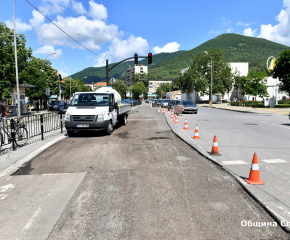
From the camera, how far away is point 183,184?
15.8ft

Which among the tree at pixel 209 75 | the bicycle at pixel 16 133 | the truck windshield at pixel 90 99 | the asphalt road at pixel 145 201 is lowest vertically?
the asphalt road at pixel 145 201

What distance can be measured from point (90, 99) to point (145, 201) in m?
9.21

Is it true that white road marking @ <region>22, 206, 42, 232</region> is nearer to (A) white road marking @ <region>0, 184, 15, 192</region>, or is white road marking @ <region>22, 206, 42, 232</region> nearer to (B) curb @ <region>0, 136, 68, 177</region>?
(A) white road marking @ <region>0, 184, 15, 192</region>

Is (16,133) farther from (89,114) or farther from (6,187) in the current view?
(6,187)

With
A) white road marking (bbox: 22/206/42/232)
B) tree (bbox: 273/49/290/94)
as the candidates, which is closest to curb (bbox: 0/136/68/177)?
white road marking (bbox: 22/206/42/232)

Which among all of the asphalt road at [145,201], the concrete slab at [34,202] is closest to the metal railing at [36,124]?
the asphalt road at [145,201]

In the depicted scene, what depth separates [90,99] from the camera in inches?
492

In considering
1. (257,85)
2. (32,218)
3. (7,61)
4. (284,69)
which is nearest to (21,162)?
(32,218)

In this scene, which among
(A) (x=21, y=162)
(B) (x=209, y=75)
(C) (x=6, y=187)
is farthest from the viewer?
(B) (x=209, y=75)

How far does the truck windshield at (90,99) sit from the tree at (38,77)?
18.4 meters

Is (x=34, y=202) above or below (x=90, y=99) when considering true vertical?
below

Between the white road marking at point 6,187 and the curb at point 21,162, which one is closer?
the white road marking at point 6,187

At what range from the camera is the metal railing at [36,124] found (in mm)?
8903

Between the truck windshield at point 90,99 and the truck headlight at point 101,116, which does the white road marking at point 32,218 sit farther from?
the truck windshield at point 90,99
